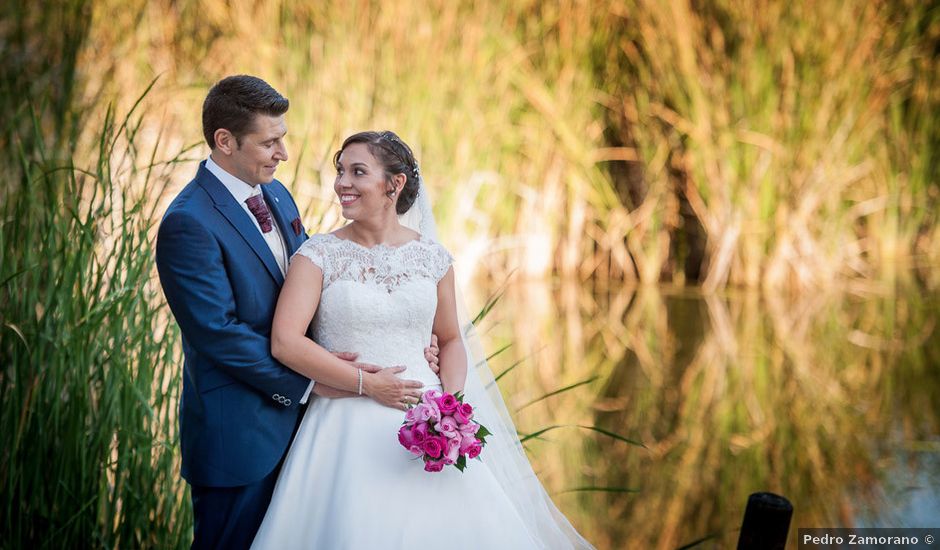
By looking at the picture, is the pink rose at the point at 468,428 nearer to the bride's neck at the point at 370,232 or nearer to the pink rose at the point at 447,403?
the pink rose at the point at 447,403

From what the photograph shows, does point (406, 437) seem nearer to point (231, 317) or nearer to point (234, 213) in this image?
point (231, 317)

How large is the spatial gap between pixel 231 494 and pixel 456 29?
5.66 m

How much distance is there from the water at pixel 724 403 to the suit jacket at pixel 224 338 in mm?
2587

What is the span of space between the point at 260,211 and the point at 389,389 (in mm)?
505

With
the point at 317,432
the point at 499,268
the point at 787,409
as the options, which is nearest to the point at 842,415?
the point at 787,409

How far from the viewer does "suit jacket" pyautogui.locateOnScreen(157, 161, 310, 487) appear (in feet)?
7.48

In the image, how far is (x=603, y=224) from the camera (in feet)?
29.4

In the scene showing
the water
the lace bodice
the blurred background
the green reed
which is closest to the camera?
the lace bodice

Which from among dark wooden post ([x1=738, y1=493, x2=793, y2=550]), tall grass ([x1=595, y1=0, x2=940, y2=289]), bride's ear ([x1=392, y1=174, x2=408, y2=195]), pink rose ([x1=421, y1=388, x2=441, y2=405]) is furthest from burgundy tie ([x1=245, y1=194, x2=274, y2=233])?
tall grass ([x1=595, y1=0, x2=940, y2=289])

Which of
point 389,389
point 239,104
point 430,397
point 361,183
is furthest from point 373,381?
point 239,104

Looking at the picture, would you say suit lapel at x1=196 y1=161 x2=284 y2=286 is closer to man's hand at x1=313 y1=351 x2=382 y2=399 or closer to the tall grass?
man's hand at x1=313 y1=351 x2=382 y2=399

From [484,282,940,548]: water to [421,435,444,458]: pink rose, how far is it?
256cm

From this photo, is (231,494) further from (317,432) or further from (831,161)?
(831,161)

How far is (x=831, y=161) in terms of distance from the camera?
8.22m
